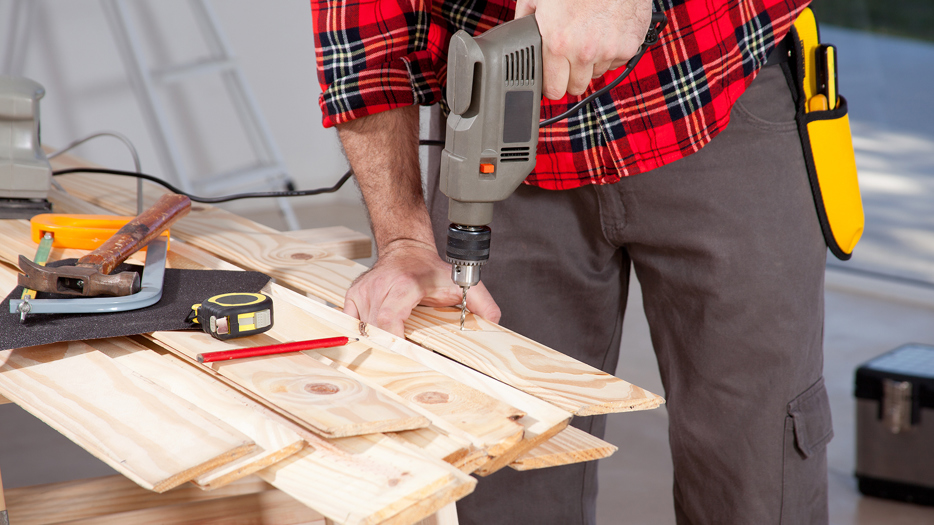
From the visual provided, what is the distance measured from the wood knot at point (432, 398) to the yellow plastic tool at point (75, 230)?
1.93 feet

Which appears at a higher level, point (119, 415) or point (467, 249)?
point (467, 249)

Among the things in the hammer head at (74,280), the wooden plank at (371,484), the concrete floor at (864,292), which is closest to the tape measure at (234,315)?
the hammer head at (74,280)

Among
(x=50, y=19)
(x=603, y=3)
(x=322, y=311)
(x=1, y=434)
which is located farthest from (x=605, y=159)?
(x=50, y=19)

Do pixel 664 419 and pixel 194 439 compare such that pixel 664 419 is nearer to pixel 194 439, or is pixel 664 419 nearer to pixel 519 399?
pixel 519 399

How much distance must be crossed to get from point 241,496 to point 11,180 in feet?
2.22

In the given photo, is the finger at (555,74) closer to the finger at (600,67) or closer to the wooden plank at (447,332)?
the finger at (600,67)

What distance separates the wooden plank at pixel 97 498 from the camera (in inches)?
48.3

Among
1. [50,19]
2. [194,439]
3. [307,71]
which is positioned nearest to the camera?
[194,439]

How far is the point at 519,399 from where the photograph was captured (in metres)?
0.82

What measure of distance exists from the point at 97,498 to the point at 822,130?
1159 millimetres

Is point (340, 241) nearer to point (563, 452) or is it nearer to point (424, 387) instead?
point (424, 387)

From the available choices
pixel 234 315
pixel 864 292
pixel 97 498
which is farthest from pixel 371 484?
pixel 864 292

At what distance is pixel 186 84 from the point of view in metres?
4.84

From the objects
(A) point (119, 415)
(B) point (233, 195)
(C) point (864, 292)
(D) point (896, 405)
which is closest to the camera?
(A) point (119, 415)
